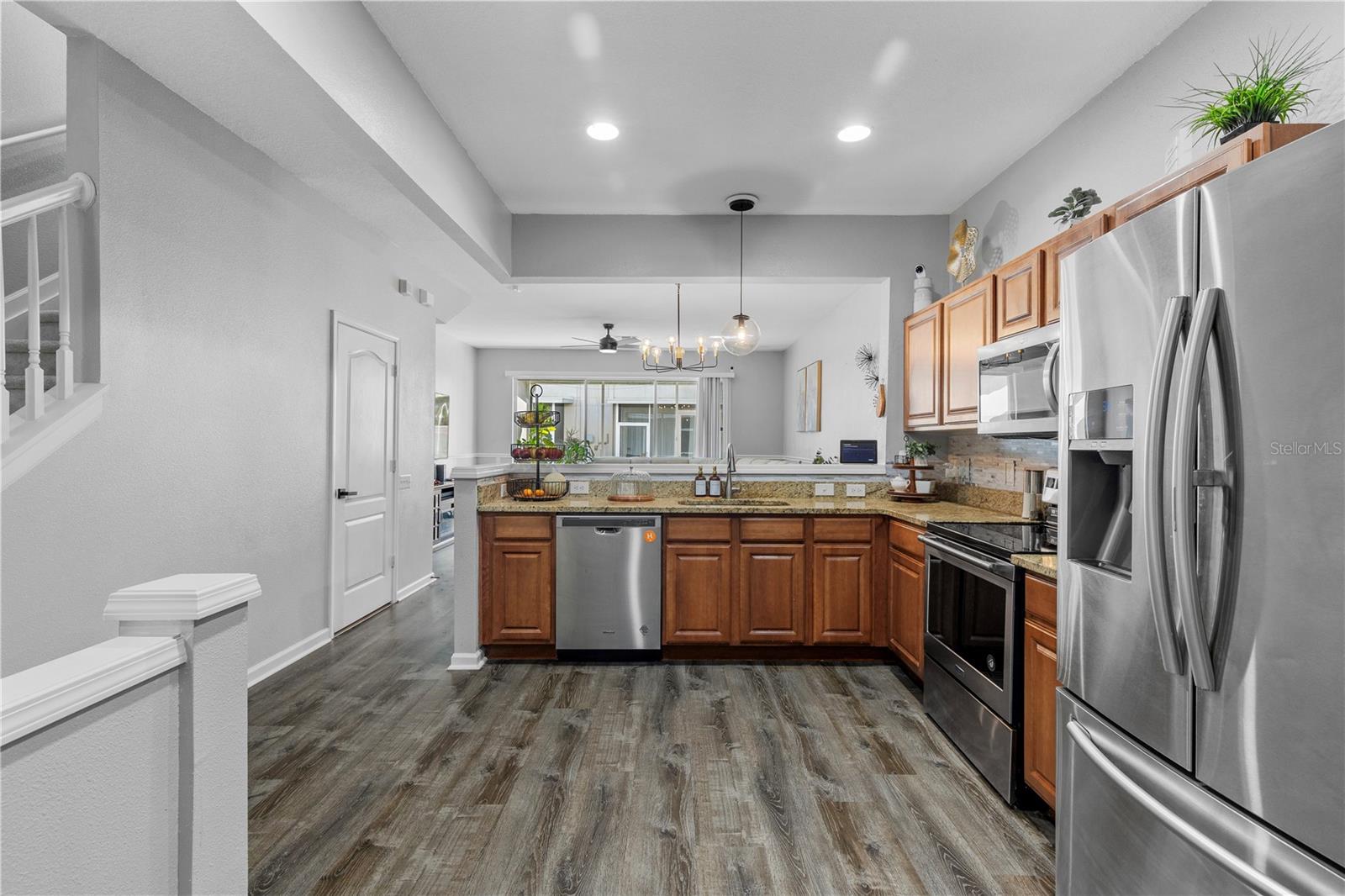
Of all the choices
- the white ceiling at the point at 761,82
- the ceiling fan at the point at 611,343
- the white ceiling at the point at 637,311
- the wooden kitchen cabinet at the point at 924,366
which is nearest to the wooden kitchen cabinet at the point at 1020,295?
the wooden kitchen cabinet at the point at 924,366

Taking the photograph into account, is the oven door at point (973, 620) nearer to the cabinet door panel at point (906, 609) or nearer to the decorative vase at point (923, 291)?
the cabinet door panel at point (906, 609)

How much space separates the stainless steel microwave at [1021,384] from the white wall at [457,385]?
6.85 m

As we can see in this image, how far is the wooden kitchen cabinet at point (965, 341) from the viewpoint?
3047 mm

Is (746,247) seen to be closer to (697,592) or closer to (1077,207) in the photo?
(1077,207)

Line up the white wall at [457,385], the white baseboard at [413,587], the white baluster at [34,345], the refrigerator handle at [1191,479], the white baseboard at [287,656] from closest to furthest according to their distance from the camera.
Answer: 1. the refrigerator handle at [1191,479]
2. the white baluster at [34,345]
3. the white baseboard at [287,656]
4. the white baseboard at [413,587]
5. the white wall at [457,385]

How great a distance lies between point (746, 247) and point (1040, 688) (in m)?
3.07

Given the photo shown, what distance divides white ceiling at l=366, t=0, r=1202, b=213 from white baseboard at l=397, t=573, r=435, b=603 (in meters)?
3.18

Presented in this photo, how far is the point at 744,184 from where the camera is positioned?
3705 mm

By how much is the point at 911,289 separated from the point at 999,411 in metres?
1.59

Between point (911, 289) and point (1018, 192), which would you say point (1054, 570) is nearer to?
point (1018, 192)

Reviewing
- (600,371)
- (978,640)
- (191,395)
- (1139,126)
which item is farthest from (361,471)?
(600,371)

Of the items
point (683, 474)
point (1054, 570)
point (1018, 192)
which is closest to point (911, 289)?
point (1018, 192)

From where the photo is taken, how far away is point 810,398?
793 cm

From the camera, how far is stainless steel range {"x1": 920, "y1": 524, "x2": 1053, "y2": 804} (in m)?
2.20
